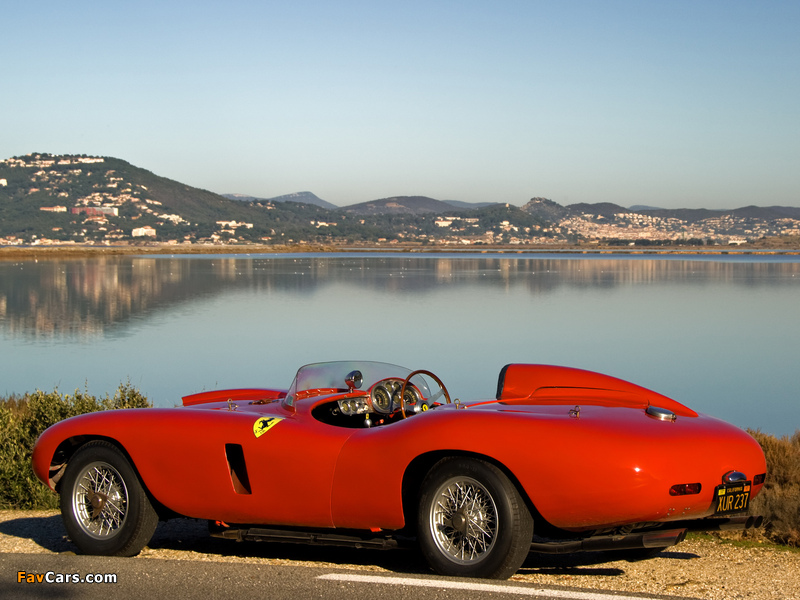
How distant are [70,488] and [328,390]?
6.38 feet

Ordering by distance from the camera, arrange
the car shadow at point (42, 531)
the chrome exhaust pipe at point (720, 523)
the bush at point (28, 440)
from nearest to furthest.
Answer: the chrome exhaust pipe at point (720, 523), the car shadow at point (42, 531), the bush at point (28, 440)

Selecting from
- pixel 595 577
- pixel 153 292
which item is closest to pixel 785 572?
pixel 595 577

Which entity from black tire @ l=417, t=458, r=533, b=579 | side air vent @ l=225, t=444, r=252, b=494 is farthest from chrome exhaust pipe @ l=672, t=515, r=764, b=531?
side air vent @ l=225, t=444, r=252, b=494

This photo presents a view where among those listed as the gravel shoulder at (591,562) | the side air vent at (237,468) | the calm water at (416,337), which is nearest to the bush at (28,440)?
the gravel shoulder at (591,562)

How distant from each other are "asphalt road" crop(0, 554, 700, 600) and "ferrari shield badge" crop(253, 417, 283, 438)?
86 cm

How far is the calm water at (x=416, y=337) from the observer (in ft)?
71.0

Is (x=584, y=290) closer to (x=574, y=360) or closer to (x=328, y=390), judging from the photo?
(x=574, y=360)

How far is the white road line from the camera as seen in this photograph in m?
4.68

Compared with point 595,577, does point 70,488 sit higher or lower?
higher

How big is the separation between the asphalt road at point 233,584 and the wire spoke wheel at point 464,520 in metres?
0.22

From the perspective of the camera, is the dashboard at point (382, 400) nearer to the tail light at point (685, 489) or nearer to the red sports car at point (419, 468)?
the red sports car at point (419, 468)

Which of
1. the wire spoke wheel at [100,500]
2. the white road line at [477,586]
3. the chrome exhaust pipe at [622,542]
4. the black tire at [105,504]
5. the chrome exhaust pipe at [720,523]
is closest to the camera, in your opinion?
the white road line at [477,586]

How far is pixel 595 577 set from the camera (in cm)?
566

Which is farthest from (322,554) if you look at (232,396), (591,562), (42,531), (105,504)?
(42,531)
